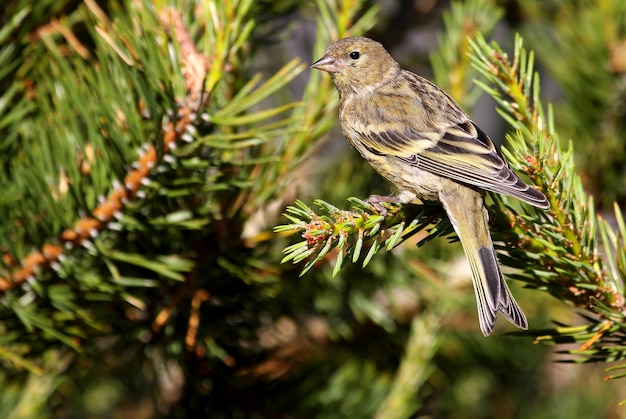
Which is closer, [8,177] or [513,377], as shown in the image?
[8,177]

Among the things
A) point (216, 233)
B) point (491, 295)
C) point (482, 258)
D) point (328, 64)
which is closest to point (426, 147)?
point (328, 64)

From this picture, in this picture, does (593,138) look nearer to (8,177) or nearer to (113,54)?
(113,54)

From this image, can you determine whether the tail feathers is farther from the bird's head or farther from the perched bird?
the bird's head

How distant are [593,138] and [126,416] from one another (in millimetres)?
1684

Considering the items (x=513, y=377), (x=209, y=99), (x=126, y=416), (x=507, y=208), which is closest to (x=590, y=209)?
(x=507, y=208)

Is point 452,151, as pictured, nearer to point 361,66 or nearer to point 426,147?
point 426,147

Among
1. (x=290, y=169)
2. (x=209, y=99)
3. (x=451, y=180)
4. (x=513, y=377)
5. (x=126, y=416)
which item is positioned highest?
(x=209, y=99)

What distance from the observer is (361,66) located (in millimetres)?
2385

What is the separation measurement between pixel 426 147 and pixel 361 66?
41 centimetres

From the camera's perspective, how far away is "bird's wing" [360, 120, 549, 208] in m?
1.88

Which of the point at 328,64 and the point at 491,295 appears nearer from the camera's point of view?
the point at 491,295

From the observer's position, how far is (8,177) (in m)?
1.60

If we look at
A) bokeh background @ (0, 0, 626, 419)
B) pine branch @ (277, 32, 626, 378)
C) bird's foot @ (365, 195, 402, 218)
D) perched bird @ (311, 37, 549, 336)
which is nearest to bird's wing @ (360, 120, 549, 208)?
perched bird @ (311, 37, 549, 336)

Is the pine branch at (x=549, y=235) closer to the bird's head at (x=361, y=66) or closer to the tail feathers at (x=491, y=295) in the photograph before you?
the tail feathers at (x=491, y=295)
